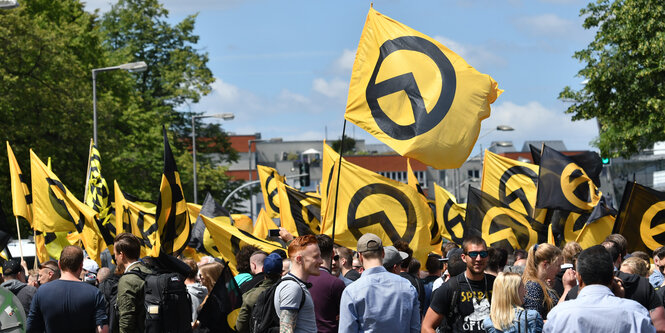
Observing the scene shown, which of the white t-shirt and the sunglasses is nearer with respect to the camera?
the white t-shirt

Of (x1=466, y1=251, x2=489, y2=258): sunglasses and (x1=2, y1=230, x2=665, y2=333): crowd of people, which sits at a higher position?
(x1=466, y1=251, x2=489, y2=258): sunglasses

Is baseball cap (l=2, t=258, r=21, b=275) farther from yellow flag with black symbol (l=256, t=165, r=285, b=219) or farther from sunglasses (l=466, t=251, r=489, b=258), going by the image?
yellow flag with black symbol (l=256, t=165, r=285, b=219)

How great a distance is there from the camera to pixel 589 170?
53.4ft

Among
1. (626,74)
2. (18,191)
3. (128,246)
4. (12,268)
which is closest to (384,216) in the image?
(128,246)

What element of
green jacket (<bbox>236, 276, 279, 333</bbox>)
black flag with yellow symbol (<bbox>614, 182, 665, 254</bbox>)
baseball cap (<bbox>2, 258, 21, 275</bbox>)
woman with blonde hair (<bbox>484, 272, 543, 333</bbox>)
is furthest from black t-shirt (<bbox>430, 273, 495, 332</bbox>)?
black flag with yellow symbol (<bbox>614, 182, 665, 254</bbox>)

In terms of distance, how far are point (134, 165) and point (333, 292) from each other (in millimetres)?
30483

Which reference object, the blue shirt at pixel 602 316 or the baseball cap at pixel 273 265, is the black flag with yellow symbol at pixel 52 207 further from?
the blue shirt at pixel 602 316

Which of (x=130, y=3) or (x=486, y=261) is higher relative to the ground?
(x=130, y=3)

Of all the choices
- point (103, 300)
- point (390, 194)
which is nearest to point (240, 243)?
point (390, 194)

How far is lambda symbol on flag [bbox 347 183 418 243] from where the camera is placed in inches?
427

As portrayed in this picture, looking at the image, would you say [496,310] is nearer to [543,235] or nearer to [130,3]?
[543,235]

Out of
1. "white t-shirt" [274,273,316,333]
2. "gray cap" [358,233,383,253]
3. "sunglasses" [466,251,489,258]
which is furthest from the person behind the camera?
"sunglasses" [466,251,489,258]

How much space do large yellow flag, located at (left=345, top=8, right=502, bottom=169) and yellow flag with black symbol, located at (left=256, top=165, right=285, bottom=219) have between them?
350 inches

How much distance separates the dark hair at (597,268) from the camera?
4918 millimetres
